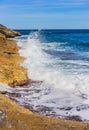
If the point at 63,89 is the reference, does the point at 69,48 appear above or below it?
below

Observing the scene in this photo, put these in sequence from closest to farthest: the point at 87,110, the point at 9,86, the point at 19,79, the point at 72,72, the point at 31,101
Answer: the point at 87,110 → the point at 31,101 → the point at 9,86 → the point at 19,79 → the point at 72,72

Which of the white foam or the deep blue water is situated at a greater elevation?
the white foam

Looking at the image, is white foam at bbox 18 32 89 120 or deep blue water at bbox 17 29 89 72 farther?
deep blue water at bbox 17 29 89 72

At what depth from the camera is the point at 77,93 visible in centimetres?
1284

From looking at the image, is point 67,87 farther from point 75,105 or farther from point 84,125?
point 84,125

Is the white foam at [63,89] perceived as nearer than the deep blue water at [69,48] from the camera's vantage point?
Yes

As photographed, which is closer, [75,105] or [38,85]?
[75,105]

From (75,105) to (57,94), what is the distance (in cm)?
176

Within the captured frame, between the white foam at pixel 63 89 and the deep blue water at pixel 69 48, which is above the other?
the white foam at pixel 63 89

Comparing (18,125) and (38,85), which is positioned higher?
(18,125)

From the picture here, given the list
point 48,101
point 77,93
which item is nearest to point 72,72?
point 77,93

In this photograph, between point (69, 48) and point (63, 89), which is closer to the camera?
point (63, 89)

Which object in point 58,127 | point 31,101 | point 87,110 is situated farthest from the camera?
point 31,101

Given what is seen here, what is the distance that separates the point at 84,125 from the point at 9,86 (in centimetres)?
946
